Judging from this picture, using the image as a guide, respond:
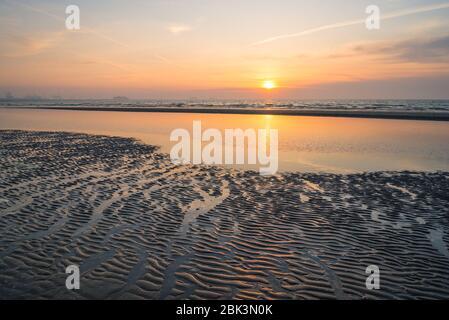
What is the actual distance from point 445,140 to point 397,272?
26.2 m

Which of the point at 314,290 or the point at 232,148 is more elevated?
the point at 232,148

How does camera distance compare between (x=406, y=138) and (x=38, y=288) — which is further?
(x=406, y=138)

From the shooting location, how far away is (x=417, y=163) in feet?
65.7

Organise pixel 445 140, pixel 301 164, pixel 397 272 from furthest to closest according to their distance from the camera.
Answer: pixel 445 140 < pixel 301 164 < pixel 397 272

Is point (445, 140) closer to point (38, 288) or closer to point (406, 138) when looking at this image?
point (406, 138)

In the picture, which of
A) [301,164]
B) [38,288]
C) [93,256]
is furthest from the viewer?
[301,164]

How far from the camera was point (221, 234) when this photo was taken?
948cm

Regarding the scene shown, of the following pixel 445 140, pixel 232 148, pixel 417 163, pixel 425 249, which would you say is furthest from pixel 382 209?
pixel 445 140

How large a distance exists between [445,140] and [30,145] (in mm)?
31554

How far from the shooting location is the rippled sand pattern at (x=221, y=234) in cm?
680

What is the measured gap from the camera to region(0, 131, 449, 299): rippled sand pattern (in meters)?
6.80

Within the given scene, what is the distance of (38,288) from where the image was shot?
648 cm

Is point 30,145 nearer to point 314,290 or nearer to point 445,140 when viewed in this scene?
point 314,290

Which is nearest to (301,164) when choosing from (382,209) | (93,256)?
(382,209)
